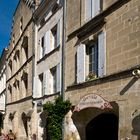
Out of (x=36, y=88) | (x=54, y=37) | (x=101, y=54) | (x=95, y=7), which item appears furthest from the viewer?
(x=36, y=88)

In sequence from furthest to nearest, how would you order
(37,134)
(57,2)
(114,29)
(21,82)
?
(21,82) < (37,134) < (57,2) < (114,29)

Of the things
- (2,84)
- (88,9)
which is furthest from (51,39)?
(2,84)

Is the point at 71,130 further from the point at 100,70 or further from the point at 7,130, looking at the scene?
the point at 7,130

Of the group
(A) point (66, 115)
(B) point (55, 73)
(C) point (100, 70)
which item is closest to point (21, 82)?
(B) point (55, 73)

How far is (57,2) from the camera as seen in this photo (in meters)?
21.1

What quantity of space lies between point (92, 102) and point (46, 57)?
811 centimetres

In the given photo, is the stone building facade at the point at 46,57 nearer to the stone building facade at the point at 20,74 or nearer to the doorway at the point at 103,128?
the stone building facade at the point at 20,74

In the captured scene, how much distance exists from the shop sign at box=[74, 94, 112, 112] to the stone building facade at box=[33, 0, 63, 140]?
382cm

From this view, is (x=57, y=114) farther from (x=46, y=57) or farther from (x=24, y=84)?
(x=24, y=84)

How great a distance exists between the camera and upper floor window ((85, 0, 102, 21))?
1616cm

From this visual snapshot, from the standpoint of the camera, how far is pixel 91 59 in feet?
54.7

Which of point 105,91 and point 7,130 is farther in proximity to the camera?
point 7,130

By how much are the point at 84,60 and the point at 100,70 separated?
66.1 inches

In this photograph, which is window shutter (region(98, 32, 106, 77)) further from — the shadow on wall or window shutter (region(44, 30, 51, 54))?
window shutter (region(44, 30, 51, 54))
